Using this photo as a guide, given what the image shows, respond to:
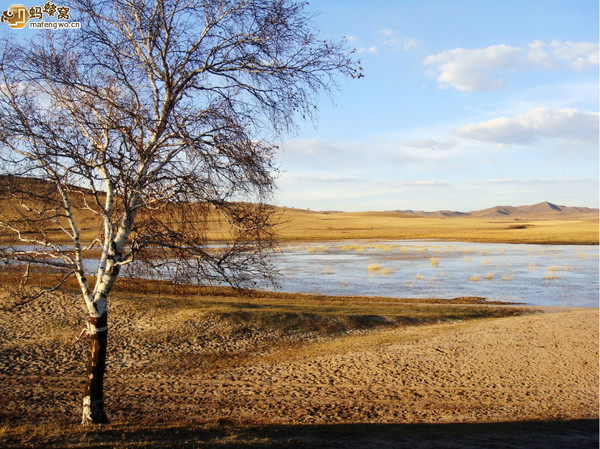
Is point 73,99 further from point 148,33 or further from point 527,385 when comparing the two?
point 527,385

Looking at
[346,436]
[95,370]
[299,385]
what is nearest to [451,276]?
[299,385]

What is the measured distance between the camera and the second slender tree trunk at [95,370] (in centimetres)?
752

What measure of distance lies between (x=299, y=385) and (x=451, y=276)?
1085 inches

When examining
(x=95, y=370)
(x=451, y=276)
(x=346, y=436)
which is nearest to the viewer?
(x=95, y=370)

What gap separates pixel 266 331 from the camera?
16797mm

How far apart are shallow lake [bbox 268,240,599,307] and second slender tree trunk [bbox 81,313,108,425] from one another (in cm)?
1270

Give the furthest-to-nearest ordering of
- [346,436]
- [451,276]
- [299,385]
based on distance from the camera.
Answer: [451,276] → [299,385] → [346,436]

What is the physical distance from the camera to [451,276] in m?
36.7

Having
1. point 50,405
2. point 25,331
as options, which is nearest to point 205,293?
point 25,331

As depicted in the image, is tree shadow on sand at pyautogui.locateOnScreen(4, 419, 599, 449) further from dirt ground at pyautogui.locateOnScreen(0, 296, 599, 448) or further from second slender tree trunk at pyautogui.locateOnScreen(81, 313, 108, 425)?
second slender tree trunk at pyautogui.locateOnScreen(81, 313, 108, 425)

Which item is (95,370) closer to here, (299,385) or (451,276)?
(299,385)

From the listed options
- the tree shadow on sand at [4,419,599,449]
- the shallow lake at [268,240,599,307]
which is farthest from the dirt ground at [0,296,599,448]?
the shallow lake at [268,240,599,307]

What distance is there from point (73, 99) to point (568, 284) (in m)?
33.8

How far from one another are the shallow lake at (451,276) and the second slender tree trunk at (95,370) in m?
12.7
